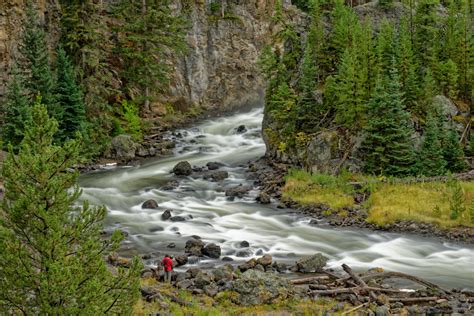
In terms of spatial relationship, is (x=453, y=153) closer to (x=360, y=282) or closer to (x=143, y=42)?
(x=360, y=282)

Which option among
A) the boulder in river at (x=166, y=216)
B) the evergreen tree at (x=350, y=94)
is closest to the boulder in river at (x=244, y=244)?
the boulder in river at (x=166, y=216)

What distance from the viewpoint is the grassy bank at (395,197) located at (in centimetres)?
2445

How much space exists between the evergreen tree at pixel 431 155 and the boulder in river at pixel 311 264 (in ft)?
41.1

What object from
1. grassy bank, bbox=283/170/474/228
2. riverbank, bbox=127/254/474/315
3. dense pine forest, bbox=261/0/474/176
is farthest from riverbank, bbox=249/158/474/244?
riverbank, bbox=127/254/474/315

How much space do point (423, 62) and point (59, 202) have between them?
35.7 m

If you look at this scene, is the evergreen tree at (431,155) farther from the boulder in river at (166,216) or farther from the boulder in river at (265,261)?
the boulder in river at (166,216)

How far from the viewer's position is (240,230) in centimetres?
2458

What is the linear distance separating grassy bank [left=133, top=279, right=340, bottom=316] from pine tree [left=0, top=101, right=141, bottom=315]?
4754 mm

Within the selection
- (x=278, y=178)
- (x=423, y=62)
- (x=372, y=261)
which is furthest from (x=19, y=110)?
(x=423, y=62)

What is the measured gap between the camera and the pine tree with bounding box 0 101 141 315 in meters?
7.71

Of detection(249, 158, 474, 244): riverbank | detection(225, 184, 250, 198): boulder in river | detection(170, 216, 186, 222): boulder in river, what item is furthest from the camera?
detection(225, 184, 250, 198): boulder in river

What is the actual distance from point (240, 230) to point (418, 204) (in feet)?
30.9

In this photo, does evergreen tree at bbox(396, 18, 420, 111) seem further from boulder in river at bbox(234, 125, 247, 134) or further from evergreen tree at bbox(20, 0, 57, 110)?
evergreen tree at bbox(20, 0, 57, 110)

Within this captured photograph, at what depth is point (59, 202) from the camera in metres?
7.99
